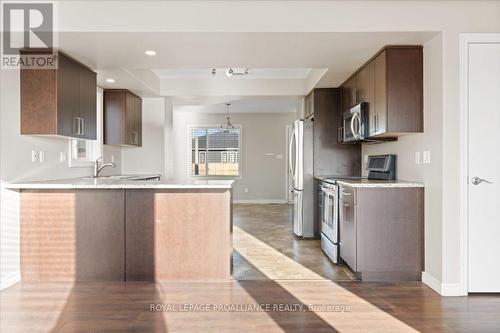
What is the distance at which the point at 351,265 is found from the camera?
11.3ft

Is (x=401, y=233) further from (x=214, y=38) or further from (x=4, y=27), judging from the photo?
(x=4, y=27)

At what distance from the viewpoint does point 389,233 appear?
10.9 feet

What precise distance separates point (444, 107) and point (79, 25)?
3.09 meters

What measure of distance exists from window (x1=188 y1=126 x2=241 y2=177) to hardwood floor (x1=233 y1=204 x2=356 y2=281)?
3600mm

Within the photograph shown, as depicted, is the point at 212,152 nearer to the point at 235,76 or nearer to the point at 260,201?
the point at 260,201

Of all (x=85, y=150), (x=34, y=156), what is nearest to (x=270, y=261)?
(x=34, y=156)

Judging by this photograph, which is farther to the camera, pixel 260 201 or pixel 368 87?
pixel 260 201

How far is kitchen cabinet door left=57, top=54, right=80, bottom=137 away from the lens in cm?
350

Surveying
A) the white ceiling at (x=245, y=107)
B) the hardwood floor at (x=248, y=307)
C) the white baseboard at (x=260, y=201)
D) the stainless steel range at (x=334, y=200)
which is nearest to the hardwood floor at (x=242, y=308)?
the hardwood floor at (x=248, y=307)

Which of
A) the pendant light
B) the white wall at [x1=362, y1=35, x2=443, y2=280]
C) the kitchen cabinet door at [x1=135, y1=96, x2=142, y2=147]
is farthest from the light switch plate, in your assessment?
the pendant light

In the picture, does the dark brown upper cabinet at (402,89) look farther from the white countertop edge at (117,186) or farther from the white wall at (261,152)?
the white wall at (261,152)

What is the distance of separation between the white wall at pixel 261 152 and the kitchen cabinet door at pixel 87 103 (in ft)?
19.2

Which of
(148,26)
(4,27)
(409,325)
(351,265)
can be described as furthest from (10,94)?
(409,325)

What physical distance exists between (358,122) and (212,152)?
21.3ft
